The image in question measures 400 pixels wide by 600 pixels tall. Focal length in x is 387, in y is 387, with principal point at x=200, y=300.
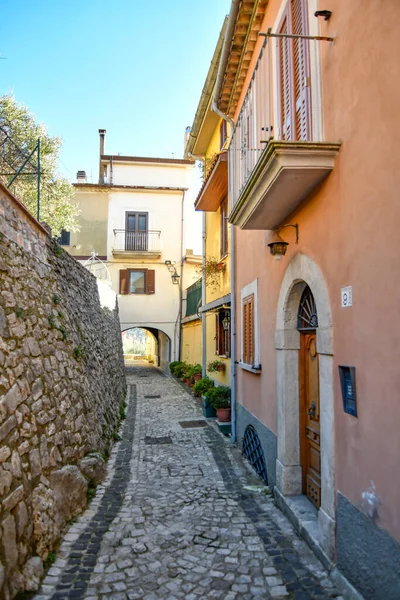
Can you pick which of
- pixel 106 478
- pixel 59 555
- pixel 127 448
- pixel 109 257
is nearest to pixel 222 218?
pixel 127 448

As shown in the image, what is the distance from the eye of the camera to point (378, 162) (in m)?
2.85

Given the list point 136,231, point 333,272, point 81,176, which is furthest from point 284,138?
point 81,176

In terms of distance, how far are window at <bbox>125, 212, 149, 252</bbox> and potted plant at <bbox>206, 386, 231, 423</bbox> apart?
1289 centimetres

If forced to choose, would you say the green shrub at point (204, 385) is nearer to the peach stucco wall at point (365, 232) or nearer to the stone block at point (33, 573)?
the peach stucco wall at point (365, 232)

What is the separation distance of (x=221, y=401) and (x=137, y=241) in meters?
13.7

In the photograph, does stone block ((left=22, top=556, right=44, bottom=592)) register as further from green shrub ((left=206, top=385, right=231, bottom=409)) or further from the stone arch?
green shrub ((left=206, top=385, right=231, bottom=409))

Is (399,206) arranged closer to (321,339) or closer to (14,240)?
(321,339)

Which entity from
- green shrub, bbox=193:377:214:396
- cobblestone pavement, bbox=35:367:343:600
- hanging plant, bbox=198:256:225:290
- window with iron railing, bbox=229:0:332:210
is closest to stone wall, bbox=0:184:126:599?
cobblestone pavement, bbox=35:367:343:600

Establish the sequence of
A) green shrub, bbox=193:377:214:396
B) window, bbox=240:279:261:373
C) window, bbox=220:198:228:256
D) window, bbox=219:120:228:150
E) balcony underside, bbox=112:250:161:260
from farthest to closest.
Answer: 1. balcony underside, bbox=112:250:161:260
2. green shrub, bbox=193:377:214:396
3. window, bbox=219:120:228:150
4. window, bbox=220:198:228:256
5. window, bbox=240:279:261:373

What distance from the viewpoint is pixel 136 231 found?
21.3m

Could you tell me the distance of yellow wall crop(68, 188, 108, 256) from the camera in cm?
2103

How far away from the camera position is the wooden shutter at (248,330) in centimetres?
674

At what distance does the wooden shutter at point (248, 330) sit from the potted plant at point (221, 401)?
2165 millimetres

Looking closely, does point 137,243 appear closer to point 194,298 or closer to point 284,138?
point 194,298
